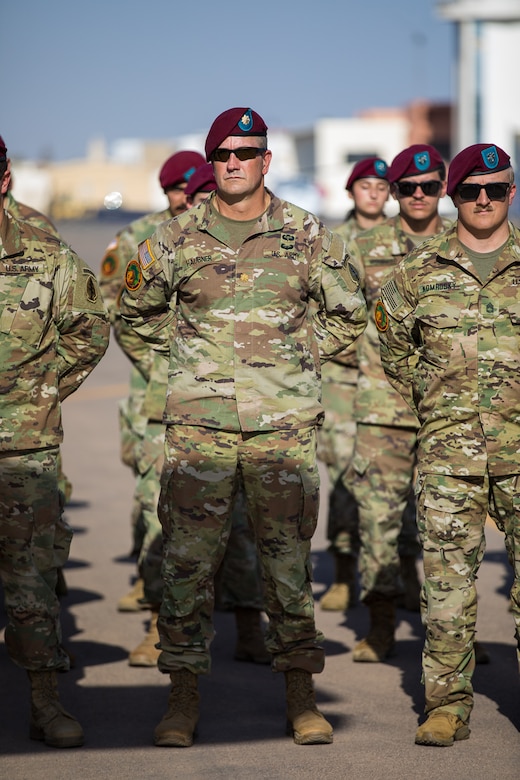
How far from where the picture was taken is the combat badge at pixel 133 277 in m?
5.43

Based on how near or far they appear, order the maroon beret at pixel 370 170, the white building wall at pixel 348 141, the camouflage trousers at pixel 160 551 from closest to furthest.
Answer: the camouflage trousers at pixel 160 551 → the maroon beret at pixel 370 170 → the white building wall at pixel 348 141

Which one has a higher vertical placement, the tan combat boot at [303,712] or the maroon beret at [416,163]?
the maroon beret at [416,163]

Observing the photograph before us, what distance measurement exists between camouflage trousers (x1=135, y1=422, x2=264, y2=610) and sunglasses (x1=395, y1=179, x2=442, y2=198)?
175 centimetres

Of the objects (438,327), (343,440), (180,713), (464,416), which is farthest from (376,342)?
(180,713)

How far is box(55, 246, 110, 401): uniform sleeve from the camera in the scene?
5414mm

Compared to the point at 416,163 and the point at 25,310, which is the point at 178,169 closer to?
the point at 416,163

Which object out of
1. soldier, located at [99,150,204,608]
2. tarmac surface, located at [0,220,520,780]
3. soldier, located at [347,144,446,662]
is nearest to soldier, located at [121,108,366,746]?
tarmac surface, located at [0,220,520,780]

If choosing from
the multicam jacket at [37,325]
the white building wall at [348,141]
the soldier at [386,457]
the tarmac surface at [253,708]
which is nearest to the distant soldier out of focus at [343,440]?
the tarmac surface at [253,708]

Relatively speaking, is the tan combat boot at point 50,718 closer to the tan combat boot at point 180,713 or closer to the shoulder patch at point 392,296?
the tan combat boot at point 180,713

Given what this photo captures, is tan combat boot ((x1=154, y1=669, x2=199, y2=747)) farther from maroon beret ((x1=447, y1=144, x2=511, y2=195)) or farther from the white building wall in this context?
the white building wall

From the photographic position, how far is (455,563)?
5273 millimetres

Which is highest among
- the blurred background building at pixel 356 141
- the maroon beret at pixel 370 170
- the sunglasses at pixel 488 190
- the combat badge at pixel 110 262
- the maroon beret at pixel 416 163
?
the blurred background building at pixel 356 141

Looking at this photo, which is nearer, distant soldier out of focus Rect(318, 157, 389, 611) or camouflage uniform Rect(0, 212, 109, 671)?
camouflage uniform Rect(0, 212, 109, 671)

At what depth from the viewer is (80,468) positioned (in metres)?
12.4
